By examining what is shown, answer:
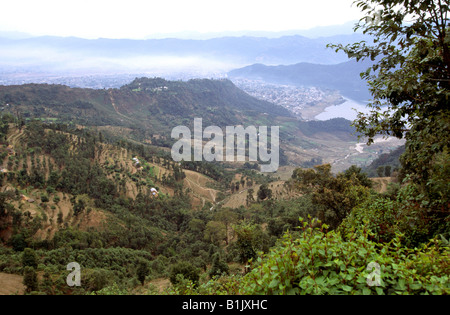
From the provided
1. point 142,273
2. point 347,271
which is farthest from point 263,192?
point 347,271

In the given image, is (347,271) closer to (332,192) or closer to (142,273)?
(332,192)

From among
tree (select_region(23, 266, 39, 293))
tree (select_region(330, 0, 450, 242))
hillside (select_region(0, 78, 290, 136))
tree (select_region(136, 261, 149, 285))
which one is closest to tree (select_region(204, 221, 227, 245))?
tree (select_region(136, 261, 149, 285))

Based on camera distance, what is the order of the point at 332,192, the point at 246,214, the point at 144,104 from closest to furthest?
the point at 332,192
the point at 246,214
the point at 144,104

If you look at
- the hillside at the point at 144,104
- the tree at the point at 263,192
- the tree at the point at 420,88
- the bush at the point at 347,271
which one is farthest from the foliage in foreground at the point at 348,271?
the hillside at the point at 144,104

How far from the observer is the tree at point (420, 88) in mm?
4383

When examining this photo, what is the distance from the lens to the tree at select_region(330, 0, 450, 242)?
4.38 meters

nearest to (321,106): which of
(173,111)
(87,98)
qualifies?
(173,111)

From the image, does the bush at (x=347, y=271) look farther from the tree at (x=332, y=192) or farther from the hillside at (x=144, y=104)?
the hillside at (x=144, y=104)

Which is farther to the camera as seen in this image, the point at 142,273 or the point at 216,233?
the point at 216,233

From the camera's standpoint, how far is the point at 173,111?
141625mm

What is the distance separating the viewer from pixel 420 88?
4.71m

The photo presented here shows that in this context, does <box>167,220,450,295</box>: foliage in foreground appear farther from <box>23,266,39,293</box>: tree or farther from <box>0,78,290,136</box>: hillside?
<box>0,78,290,136</box>: hillside

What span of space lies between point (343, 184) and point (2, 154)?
39.3 metres

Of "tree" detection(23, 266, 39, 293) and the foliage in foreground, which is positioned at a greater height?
the foliage in foreground
